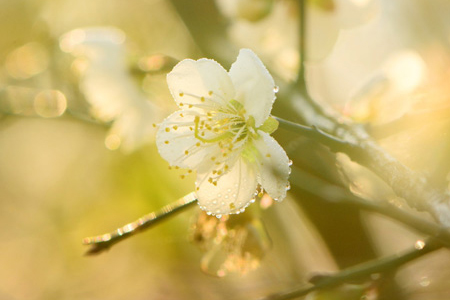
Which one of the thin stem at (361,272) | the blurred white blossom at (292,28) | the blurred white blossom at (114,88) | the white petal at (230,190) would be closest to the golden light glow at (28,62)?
the blurred white blossom at (114,88)

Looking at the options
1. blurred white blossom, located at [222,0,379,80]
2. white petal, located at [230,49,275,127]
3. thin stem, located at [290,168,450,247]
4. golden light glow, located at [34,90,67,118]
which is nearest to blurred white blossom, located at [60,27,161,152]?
golden light glow, located at [34,90,67,118]

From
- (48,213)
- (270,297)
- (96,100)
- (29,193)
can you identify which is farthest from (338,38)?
(29,193)

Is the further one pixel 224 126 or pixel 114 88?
pixel 114 88

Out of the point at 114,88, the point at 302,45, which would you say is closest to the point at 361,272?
the point at 302,45

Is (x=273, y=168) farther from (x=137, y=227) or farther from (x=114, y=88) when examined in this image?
(x=114, y=88)

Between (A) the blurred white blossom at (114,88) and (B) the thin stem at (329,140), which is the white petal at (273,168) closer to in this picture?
(B) the thin stem at (329,140)

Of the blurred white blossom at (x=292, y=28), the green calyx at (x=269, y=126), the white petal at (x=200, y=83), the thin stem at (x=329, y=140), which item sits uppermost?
the blurred white blossom at (x=292, y=28)

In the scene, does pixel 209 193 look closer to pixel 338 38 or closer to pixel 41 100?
pixel 338 38
